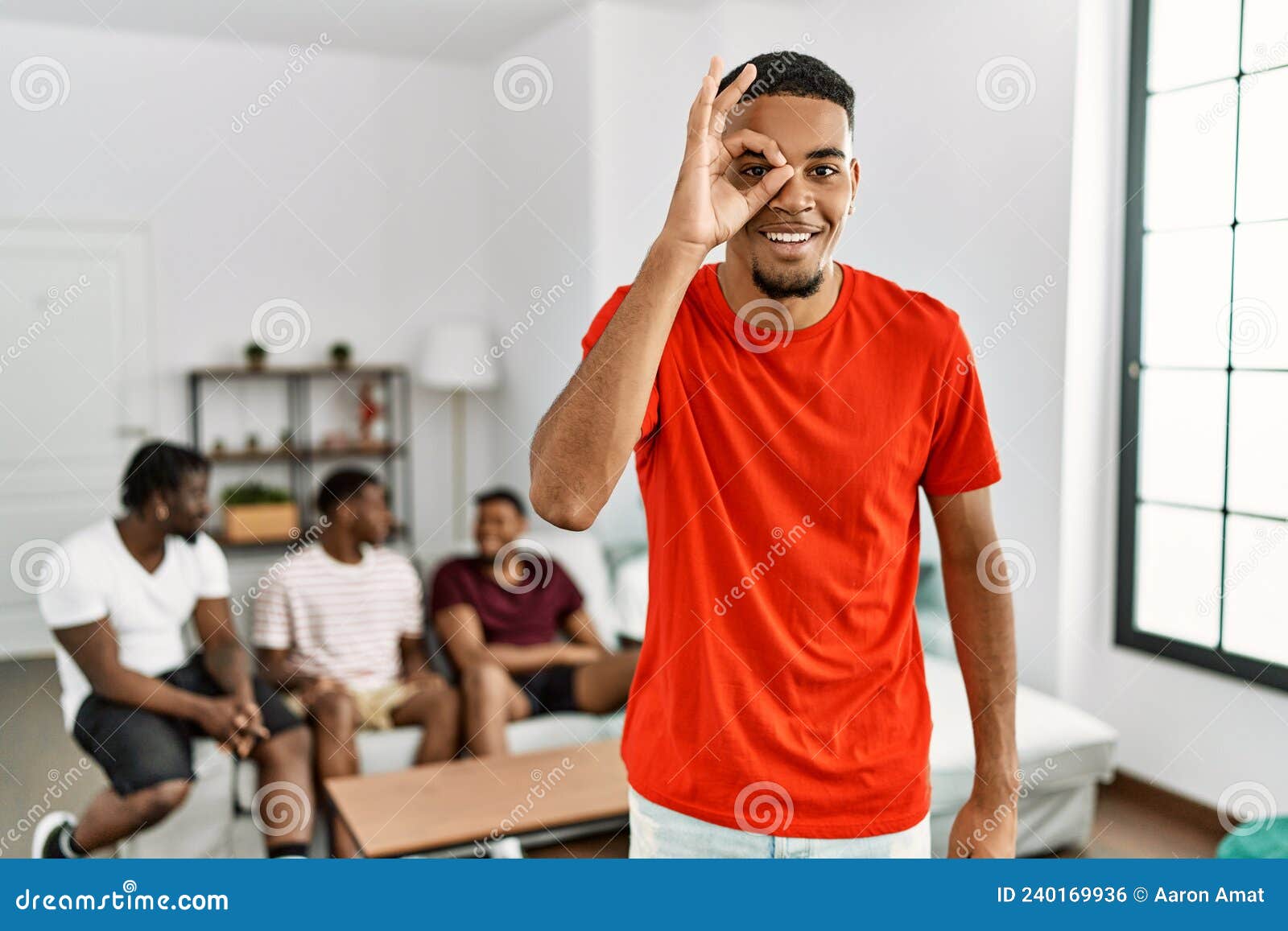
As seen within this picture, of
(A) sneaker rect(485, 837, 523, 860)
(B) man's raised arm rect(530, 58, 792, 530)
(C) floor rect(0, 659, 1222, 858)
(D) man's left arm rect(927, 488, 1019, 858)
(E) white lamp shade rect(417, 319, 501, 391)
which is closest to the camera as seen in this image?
(B) man's raised arm rect(530, 58, 792, 530)

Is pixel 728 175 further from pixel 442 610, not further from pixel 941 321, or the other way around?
pixel 442 610

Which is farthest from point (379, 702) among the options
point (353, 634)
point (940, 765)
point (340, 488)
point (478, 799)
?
point (940, 765)

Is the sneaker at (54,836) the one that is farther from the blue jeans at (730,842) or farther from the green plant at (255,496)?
the green plant at (255,496)

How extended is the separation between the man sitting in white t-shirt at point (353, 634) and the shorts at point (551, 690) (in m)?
0.19

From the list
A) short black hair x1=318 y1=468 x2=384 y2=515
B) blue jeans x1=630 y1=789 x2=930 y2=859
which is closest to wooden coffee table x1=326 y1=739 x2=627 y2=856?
short black hair x1=318 y1=468 x2=384 y2=515

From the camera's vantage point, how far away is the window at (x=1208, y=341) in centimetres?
200

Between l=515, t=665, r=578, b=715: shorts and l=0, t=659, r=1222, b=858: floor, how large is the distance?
480mm

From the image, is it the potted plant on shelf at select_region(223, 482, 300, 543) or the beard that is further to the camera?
the potted plant on shelf at select_region(223, 482, 300, 543)

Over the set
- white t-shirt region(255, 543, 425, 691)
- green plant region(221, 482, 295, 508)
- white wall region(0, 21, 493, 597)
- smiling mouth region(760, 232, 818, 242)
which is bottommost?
white t-shirt region(255, 543, 425, 691)

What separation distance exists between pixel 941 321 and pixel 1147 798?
6.58ft

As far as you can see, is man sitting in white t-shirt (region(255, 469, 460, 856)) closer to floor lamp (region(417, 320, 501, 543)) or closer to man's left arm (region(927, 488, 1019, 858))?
floor lamp (region(417, 320, 501, 543))

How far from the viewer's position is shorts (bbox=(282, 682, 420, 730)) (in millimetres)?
2426

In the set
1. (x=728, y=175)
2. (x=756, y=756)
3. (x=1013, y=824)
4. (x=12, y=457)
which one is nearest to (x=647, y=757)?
(x=756, y=756)

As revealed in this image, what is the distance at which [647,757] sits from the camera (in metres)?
0.84
